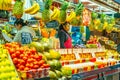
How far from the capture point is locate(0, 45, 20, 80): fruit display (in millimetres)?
2697

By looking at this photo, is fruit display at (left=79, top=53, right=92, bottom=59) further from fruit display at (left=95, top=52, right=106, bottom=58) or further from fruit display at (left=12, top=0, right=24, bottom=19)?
fruit display at (left=12, top=0, right=24, bottom=19)

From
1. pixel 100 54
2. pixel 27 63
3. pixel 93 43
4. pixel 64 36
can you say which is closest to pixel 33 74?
pixel 27 63

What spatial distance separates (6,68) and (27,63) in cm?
40

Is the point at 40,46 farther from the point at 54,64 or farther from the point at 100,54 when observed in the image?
the point at 100,54

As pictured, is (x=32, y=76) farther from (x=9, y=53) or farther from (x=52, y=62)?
(x=52, y=62)

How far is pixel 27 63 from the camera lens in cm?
313

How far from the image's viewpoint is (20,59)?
3141mm

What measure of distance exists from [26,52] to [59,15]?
112 inches

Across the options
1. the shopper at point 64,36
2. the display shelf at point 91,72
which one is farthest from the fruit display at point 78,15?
the display shelf at point 91,72

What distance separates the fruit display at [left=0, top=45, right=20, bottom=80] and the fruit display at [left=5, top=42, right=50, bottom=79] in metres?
0.11

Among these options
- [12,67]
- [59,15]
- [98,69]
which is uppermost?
[59,15]

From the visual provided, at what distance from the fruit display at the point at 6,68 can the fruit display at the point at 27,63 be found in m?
0.11

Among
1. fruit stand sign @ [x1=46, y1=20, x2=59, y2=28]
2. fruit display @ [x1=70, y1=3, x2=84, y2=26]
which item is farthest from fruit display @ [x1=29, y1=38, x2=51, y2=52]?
fruit stand sign @ [x1=46, y1=20, x2=59, y2=28]

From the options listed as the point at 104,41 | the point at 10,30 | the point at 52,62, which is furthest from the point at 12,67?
the point at 104,41
